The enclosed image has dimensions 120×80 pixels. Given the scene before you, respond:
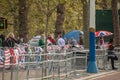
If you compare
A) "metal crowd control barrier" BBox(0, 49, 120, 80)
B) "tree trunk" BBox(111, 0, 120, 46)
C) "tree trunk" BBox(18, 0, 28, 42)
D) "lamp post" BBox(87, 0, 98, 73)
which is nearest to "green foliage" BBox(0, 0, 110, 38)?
"tree trunk" BBox(18, 0, 28, 42)

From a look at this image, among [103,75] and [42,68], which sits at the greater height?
[42,68]

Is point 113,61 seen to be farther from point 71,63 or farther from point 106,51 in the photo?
point 71,63

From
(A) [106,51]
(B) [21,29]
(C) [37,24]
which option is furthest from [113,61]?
(C) [37,24]

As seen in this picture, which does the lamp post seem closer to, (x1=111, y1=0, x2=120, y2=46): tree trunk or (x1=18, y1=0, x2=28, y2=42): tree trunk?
(x1=18, y1=0, x2=28, y2=42): tree trunk

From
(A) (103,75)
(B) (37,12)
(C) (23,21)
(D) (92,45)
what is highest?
(B) (37,12)

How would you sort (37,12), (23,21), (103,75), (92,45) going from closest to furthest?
1. (103,75)
2. (92,45)
3. (23,21)
4. (37,12)

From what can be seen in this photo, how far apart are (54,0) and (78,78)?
18.3 m

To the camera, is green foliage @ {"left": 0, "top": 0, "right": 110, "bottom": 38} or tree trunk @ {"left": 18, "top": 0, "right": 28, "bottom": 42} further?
green foliage @ {"left": 0, "top": 0, "right": 110, "bottom": 38}

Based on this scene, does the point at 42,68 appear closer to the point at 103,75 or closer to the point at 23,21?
the point at 103,75

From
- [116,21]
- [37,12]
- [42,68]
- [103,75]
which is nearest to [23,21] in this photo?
[116,21]

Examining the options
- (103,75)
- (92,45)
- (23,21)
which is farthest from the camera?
(23,21)

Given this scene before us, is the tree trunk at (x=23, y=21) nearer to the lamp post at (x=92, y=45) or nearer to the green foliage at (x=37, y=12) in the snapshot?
the green foliage at (x=37, y=12)

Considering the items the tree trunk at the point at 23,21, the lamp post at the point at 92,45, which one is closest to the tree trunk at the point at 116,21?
the tree trunk at the point at 23,21

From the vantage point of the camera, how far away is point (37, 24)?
61250 millimetres
